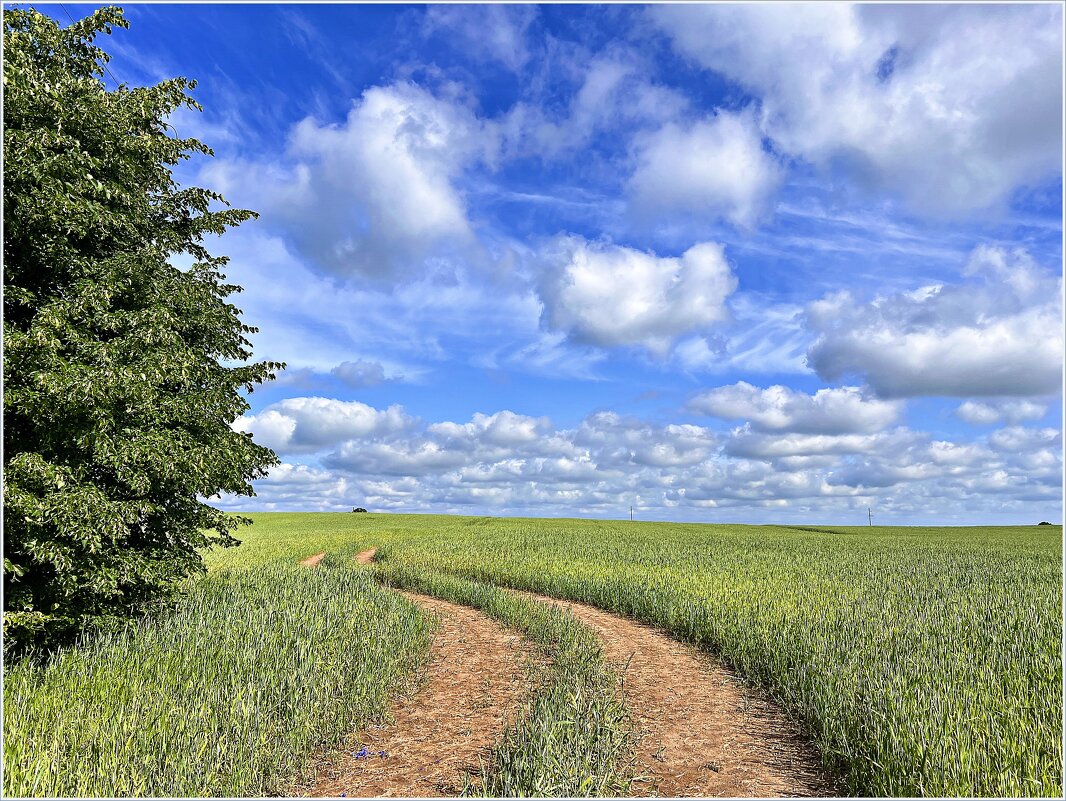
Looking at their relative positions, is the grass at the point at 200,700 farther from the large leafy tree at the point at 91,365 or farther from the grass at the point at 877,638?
the grass at the point at 877,638

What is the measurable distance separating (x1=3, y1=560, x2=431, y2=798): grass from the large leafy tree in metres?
1.28

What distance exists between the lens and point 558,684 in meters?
8.73

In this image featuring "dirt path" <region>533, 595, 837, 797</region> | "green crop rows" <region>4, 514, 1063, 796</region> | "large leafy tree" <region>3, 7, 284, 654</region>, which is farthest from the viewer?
"large leafy tree" <region>3, 7, 284, 654</region>

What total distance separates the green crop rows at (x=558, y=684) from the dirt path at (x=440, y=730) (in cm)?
44

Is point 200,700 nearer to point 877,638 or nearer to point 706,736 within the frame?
point 706,736

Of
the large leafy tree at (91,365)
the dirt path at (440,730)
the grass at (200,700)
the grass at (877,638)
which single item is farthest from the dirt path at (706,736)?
the large leafy tree at (91,365)

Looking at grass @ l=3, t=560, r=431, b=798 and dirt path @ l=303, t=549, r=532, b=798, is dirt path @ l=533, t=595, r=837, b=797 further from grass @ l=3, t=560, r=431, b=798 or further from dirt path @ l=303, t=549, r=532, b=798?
grass @ l=3, t=560, r=431, b=798

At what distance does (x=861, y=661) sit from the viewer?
944cm

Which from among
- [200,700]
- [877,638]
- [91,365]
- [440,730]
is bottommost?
[440,730]

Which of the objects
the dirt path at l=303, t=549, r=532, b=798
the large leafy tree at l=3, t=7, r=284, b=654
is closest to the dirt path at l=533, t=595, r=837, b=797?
the dirt path at l=303, t=549, r=532, b=798

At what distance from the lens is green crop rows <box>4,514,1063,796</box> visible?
6141mm

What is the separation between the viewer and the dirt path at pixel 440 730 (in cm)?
695

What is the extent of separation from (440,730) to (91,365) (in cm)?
724

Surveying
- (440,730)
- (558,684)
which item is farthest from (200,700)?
(558,684)
